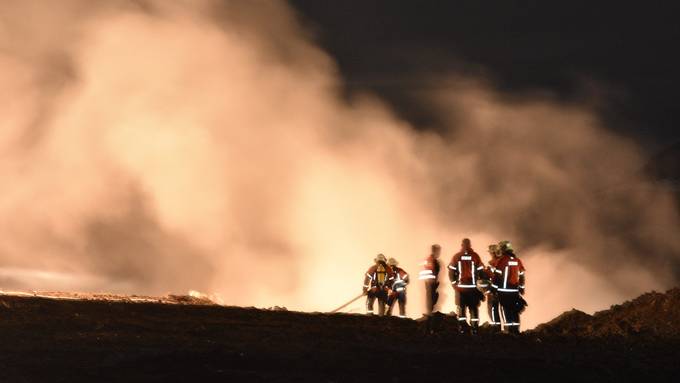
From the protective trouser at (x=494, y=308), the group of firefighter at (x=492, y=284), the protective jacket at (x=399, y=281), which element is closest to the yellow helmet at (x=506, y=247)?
the group of firefighter at (x=492, y=284)

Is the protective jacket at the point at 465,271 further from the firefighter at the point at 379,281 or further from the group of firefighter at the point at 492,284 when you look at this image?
the firefighter at the point at 379,281

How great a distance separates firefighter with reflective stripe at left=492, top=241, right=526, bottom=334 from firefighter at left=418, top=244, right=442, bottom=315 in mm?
2366

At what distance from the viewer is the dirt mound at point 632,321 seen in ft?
59.3

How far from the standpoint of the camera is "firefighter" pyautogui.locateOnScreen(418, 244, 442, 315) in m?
19.4

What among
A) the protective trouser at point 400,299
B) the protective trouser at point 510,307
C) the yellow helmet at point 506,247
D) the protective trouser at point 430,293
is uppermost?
the protective trouser at point 400,299

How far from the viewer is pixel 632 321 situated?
19516mm

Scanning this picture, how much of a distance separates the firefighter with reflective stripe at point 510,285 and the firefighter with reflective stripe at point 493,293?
17 cm

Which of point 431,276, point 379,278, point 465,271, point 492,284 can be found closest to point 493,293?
point 492,284

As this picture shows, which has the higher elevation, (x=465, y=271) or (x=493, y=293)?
(x=465, y=271)

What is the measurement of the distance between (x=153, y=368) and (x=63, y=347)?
154cm

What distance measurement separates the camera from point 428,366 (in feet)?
37.6

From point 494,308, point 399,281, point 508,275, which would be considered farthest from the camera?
point 399,281

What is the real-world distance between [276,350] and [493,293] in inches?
272

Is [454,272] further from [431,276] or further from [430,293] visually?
[430,293]
